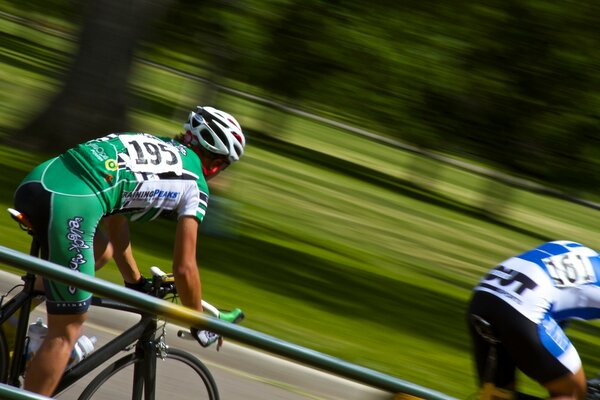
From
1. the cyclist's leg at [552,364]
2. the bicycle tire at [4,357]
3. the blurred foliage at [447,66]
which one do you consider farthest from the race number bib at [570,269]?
the blurred foliage at [447,66]

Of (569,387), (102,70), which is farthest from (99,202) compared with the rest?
(102,70)

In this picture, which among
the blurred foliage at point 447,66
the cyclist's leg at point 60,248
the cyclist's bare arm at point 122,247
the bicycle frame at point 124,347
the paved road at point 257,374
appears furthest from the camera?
the blurred foliage at point 447,66

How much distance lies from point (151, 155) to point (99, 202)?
35 cm

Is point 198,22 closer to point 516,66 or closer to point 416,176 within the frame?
point 516,66

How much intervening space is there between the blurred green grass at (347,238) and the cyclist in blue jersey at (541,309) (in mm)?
2926

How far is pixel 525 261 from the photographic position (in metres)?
4.86

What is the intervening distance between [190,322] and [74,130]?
8953mm

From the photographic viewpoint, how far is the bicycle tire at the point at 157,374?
4.68 m

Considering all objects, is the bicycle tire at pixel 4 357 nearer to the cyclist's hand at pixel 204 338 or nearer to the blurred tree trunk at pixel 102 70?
the cyclist's hand at pixel 204 338

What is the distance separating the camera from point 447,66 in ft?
42.3

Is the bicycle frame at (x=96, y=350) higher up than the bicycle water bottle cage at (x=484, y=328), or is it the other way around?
the bicycle water bottle cage at (x=484, y=328)

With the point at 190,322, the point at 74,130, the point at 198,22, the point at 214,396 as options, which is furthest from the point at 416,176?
the point at 190,322

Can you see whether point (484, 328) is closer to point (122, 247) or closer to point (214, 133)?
point (214, 133)

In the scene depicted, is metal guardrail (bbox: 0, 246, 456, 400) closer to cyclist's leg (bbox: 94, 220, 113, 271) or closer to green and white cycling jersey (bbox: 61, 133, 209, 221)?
green and white cycling jersey (bbox: 61, 133, 209, 221)
